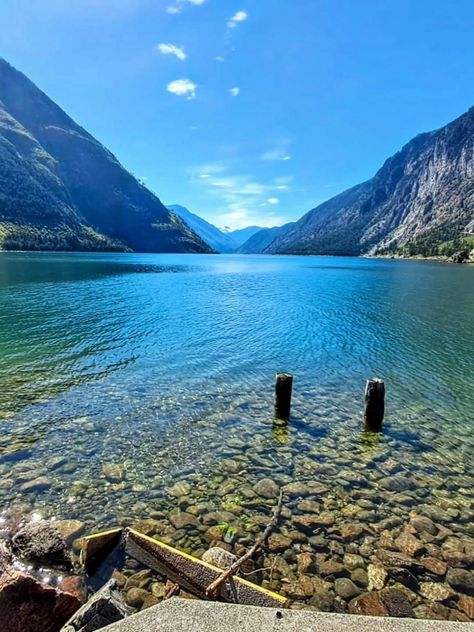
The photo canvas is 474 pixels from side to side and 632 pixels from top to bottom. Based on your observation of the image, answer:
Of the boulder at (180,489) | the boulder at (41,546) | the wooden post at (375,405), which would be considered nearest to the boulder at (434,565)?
the boulder at (180,489)

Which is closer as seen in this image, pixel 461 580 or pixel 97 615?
pixel 97 615

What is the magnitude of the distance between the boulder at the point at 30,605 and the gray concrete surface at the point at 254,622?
1712 mm

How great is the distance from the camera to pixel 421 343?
30.0 m

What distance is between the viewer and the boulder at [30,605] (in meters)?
5.36

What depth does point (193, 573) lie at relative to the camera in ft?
23.1

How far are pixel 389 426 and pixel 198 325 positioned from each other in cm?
2332

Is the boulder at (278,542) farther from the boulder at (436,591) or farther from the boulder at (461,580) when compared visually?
the boulder at (461,580)

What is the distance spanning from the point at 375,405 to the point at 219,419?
21.0ft

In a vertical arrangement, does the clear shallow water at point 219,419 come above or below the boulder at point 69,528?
below

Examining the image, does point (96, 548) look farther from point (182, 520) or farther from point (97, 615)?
point (97, 615)

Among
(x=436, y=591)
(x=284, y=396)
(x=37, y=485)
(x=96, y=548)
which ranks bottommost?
(x=37, y=485)

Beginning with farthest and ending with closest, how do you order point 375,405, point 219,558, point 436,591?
point 375,405
point 219,558
point 436,591

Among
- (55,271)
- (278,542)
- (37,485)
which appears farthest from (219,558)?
(55,271)

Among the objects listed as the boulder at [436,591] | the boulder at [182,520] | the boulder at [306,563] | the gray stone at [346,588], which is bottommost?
the boulder at [182,520]
